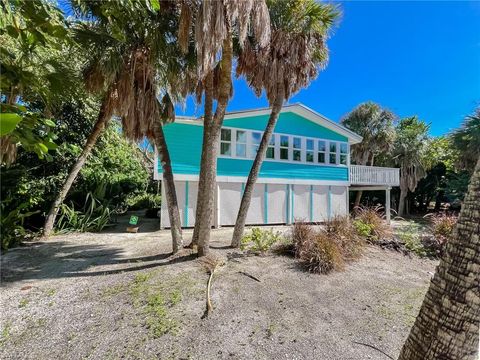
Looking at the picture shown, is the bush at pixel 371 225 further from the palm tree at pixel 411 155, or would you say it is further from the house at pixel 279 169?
the palm tree at pixel 411 155

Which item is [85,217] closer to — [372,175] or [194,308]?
[194,308]

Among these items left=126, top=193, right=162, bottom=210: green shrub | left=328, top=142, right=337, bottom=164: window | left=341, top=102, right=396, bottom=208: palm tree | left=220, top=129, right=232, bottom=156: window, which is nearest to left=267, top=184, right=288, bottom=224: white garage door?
left=220, top=129, right=232, bottom=156: window

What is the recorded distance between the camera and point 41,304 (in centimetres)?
521

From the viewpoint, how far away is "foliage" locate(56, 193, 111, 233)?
36.8ft

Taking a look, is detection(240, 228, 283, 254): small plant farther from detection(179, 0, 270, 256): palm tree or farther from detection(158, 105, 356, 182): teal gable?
detection(158, 105, 356, 182): teal gable

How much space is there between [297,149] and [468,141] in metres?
9.83

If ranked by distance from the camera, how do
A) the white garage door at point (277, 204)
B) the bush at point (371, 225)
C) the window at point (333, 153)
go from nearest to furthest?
the bush at point (371, 225)
the white garage door at point (277, 204)
the window at point (333, 153)

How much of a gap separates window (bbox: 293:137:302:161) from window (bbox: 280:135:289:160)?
1.75 feet

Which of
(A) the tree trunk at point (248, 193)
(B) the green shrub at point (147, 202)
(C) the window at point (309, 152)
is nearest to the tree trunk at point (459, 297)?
(A) the tree trunk at point (248, 193)

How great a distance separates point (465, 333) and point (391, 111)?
77.5 ft

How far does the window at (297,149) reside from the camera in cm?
1623

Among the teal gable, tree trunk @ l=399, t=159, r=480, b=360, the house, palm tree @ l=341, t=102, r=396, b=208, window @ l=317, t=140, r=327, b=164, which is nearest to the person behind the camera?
tree trunk @ l=399, t=159, r=480, b=360

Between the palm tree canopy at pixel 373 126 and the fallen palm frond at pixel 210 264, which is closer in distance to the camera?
the fallen palm frond at pixel 210 264

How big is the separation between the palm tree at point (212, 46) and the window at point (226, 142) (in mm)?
6260
